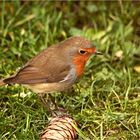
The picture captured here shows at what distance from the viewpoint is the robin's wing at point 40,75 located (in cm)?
481

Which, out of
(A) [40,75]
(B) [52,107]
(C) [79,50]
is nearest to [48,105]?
(B) [52,107]

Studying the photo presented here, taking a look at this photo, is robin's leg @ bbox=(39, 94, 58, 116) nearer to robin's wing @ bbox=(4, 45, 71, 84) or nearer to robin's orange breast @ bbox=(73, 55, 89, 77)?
robin's wing @ bbox=(4, 45, 71, 84)

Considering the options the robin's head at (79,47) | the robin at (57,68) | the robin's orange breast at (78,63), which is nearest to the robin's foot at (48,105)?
the robin at (57,68)

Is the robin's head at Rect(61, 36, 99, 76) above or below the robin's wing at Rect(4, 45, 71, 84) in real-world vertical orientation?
above

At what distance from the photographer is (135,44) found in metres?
6.24

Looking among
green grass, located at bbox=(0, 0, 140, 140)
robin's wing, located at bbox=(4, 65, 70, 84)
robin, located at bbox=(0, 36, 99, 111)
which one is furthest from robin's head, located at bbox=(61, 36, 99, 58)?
green grass, located at bbox=(0, 0, 140, 140)

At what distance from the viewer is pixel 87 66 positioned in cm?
578

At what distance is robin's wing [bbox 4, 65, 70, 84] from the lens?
4.81 m

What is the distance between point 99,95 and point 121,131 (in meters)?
0.61

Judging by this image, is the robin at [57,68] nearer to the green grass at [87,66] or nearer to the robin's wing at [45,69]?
the robin's wing at [45,69]

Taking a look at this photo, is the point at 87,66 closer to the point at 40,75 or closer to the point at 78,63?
the point at 78,63

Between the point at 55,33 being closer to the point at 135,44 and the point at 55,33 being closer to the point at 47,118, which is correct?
the point at 135,44

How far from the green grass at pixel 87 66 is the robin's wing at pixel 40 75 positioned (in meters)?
0.29

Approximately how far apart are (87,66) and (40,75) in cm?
104
